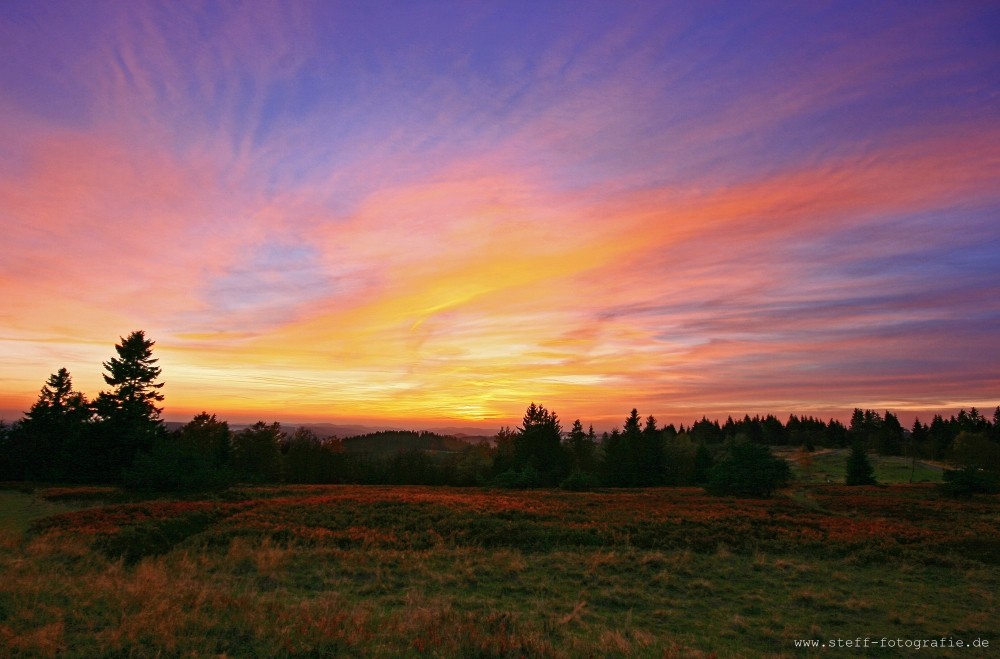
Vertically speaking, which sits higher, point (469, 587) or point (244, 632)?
point (244, 632)

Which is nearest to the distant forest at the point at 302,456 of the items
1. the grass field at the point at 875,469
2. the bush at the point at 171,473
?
the bush at the point at 171,473

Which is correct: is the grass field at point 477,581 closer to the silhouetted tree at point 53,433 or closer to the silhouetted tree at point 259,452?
the silhouetted tree at point 53,433

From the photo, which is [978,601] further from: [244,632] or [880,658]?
[244,632]

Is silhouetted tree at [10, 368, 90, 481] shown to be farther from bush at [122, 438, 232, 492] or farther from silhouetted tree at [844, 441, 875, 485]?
silhouetted tree at [844, 441, 875, 485]

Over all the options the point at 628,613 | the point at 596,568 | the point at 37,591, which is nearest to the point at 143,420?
the point at 37,591

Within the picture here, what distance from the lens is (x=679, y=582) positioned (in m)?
14.6

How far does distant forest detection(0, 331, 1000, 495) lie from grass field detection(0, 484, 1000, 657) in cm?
1294

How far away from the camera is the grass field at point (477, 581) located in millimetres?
8180

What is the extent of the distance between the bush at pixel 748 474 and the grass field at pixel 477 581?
12.7 metres

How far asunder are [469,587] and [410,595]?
7.16ft

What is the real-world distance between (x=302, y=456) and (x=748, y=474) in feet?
189

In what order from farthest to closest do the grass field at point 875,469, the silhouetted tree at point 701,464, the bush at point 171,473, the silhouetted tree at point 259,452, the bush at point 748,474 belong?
the grass field at point 875,469 < the silhouetted tree at point 701,464 < the silhouetted tree at point 259,452 < the bush at point 748,474 < the bush at point 171,473

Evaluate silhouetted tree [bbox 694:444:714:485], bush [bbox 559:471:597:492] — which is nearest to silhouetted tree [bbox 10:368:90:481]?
bush [bbox 559:471:597:492]

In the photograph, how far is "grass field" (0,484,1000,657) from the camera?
8.18 m
